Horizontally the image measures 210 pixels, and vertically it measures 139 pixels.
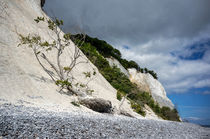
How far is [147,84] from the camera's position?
4403 centimetres

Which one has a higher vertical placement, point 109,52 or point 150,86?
point 109,52

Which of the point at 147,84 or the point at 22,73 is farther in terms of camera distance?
the point at 147,84

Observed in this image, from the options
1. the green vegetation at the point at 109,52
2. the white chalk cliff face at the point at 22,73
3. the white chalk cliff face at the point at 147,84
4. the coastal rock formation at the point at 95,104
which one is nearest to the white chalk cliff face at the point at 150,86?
the white chalk cliff face at the point at 147,84

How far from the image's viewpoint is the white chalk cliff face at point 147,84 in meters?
41.9

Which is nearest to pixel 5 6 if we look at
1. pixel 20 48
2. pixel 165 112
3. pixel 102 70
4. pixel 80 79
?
pixel 20 48

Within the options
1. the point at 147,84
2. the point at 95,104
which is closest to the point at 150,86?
the point at 147,84

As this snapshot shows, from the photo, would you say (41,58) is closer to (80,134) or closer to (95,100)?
(95,100)

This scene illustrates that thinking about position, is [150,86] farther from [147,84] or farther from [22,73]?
[22,73]

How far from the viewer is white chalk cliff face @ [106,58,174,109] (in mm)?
41875

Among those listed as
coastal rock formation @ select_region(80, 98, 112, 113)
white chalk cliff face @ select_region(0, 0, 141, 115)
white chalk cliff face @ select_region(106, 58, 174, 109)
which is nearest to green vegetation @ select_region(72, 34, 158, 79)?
white chalk cliff face @ select_region(106, 58, 174, 109)

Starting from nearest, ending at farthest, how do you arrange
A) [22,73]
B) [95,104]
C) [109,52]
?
[22,73]
[95,104]
[109,52]

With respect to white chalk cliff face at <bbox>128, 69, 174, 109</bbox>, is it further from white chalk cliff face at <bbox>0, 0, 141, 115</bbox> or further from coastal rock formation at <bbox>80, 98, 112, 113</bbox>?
coastal rock formation at <bbox>80, 98, 112, 113</bbox>

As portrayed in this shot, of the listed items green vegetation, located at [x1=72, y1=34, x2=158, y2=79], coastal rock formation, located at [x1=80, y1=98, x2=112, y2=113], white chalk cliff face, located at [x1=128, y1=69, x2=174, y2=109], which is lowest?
coastal rock formation, located at [x1=80, y1=98, x2=112, y2=113]

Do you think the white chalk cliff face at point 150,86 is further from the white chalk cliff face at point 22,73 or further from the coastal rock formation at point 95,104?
the coastal rock formation at point 95,104
